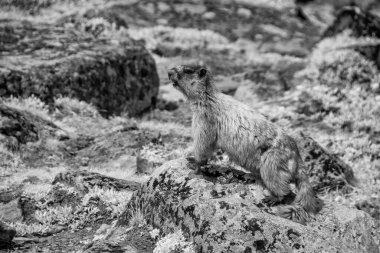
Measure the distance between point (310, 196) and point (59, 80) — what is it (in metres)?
12.6

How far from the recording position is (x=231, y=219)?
853cm

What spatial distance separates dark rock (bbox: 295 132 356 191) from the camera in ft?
48.1

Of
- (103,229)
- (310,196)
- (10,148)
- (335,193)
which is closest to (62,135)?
(10,148)

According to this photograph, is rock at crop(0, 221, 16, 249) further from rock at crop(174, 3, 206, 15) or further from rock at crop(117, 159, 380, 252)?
rock at crop(174, 3, 206, 15)

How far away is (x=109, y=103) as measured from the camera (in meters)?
20.3

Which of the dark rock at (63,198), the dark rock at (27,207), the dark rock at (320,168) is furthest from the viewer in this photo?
the dark rock at (320,168)

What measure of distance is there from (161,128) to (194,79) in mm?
8787

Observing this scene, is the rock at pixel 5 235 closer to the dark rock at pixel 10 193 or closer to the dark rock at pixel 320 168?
the dark rock at pixel 10 193

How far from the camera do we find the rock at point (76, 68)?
61.6 ft

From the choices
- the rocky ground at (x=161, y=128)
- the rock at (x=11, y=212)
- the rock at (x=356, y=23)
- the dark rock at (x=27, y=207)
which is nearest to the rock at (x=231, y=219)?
the rocky ground at (x=161, y=128)

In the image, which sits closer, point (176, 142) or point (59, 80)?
point (176, 142)

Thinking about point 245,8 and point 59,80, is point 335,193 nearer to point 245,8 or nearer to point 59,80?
point 59,80

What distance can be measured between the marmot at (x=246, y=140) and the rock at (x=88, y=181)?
3470 mm

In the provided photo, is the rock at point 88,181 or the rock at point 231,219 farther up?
the rock at point 231,219
